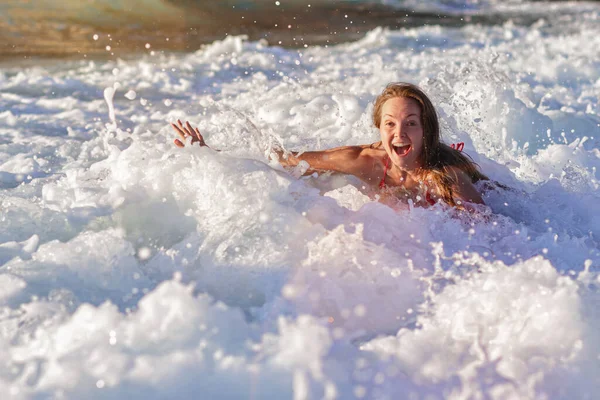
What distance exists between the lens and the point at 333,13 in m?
13.8

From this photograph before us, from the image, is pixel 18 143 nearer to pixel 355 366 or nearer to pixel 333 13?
pixel 355 366

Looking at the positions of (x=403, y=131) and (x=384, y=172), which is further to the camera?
(x=384, y=172)

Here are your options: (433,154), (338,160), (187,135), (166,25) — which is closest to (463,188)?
(433,154)

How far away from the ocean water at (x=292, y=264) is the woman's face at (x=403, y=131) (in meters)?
0.35

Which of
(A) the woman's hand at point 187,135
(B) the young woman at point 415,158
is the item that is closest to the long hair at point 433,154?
(B) the young woman at point 415,158

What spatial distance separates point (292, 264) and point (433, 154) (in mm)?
1206

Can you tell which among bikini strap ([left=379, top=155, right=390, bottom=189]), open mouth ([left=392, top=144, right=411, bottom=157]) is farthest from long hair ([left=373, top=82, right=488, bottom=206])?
bikini strap ([left=379, top=155, right=390, bottom=189])

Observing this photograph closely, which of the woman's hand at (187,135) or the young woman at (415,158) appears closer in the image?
the young woman at (415,158)

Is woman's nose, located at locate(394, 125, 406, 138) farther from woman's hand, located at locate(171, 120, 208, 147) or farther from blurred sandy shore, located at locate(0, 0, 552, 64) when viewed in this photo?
blurred sandy shore, located at locate(0, 0, 552, 64)

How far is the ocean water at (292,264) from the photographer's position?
243 cm

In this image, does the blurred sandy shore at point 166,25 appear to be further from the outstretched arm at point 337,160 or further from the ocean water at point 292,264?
the outstretched arm at point 337,160

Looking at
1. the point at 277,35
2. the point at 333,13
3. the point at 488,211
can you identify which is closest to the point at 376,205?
the point at 488,211

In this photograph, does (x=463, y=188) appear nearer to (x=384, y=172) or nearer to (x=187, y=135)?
(x=384, y=172)

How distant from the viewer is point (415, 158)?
12.5 ft
